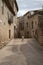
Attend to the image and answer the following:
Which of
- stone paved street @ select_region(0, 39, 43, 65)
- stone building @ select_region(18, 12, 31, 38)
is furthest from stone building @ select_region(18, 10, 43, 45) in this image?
stone paved street @ select_region(0, 39, 43, 65)

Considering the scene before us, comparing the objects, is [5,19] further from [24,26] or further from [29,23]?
[24,26]

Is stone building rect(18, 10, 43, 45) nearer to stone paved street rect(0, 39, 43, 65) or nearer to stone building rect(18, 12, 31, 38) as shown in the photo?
stone building rect(18, 12, 31, 38)

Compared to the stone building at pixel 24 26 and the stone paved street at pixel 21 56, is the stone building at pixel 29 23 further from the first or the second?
the stone paved street at pixel 21 56

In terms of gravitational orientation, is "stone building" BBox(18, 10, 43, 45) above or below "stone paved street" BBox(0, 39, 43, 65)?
above

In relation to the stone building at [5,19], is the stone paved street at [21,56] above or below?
below

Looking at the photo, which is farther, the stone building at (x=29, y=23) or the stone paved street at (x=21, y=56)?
the stone building at (x=29, y=23)

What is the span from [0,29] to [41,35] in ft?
20.8

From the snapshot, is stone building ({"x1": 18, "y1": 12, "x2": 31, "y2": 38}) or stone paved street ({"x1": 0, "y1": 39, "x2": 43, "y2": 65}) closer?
stone paved street ({"x1": 0, "y1": 39, "x2": 43, "y2": 65})

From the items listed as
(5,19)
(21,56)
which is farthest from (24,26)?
(21,56)

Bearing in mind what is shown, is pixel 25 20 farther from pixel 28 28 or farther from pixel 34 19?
pixel 34 19

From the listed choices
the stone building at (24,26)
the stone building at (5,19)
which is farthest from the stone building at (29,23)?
the stone building at (5,19)

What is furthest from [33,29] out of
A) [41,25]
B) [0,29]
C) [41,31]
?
[0,29]

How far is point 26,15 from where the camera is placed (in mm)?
45406

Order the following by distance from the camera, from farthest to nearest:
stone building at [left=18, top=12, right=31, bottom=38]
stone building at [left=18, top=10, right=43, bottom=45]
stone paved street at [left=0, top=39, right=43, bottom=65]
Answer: stone building at [left=18, top=12, right=31, bottom=38]
stone building at [left=18, top=10, right=43, bottom=45]
stone paved street at [left=0, top=39, right=43, bottom=65]
